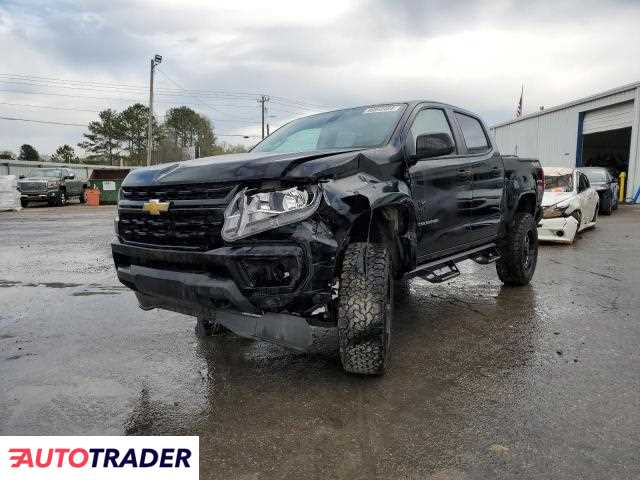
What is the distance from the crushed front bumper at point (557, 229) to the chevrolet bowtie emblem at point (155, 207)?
26.7ft

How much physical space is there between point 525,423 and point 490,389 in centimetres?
43

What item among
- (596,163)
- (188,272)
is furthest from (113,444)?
(596,163)

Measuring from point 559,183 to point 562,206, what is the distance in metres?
1.04

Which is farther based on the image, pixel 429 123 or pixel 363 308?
pixel 429 123

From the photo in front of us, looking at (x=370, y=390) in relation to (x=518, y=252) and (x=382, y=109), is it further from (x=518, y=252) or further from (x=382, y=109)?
(x=518, y=252)

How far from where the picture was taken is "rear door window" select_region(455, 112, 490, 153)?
4.87 m

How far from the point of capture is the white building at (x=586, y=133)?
69.1ft

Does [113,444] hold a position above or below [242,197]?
below

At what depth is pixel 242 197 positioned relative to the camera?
281 centimetres

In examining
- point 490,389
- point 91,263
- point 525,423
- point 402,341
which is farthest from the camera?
point 91,263

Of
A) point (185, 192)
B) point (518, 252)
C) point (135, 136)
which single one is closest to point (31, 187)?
point (518, 252)

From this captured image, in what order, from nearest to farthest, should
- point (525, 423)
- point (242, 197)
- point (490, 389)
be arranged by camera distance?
point (525, 423) → point (242, 197) → point (490, 389)

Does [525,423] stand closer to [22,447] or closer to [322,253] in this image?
[322,253]

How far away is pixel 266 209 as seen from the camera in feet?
9.11
